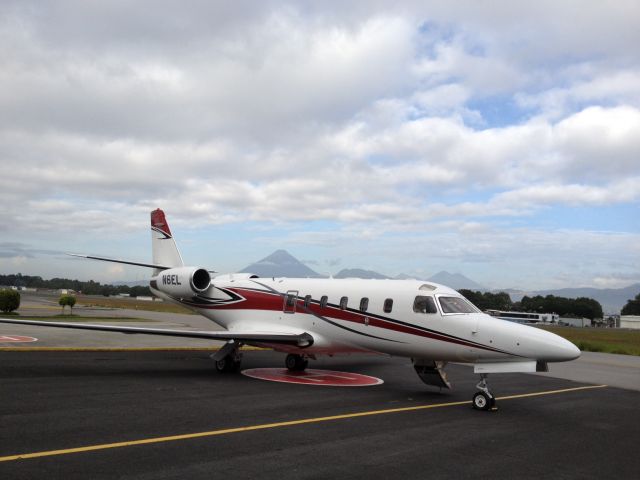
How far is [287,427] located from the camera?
9930 millimetres

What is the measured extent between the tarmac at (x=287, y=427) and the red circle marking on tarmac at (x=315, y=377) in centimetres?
63

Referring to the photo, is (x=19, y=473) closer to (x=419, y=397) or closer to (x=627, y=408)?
(x=419, y=397)

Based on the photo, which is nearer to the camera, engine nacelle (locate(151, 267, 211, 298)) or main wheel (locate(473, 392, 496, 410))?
main wheel (locate(473, 392, 496, 410))

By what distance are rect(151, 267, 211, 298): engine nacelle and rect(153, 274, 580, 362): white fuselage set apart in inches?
13.6

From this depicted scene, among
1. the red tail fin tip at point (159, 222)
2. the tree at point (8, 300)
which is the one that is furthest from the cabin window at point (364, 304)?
the tree at point (8, 300)

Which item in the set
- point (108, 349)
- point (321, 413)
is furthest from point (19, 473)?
point (108, 349)

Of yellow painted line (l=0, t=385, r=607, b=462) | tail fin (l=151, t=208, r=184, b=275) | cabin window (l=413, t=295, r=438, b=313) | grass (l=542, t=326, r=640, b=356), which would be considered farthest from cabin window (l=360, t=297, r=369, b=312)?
grass (l=542, t=326, r=640, b=356)

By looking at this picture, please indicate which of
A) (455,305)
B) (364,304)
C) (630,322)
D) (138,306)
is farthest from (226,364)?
(630,322)

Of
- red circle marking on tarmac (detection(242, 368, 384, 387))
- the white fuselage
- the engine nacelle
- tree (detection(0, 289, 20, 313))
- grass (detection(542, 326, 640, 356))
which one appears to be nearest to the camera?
the white fuselage

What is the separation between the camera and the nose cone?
11.9 meters

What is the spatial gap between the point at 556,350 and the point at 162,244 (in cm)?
1675

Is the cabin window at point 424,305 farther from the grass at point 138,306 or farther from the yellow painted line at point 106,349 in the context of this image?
the grass at point 138,306

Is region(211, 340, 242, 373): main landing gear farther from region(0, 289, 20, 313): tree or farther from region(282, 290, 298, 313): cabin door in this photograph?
region(0, 289, 20, 313): tree

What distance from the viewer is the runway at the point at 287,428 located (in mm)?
7551
